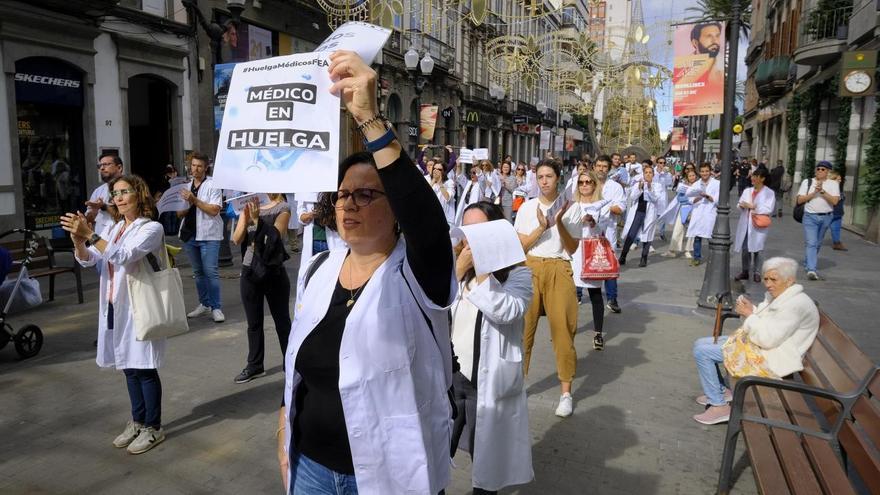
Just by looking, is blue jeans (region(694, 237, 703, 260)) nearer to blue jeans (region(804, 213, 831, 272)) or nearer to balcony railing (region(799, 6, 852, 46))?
blue jeans (region(804, 213, 831, 272))

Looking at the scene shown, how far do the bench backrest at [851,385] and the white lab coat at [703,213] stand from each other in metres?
7.35

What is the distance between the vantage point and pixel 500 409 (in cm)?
316

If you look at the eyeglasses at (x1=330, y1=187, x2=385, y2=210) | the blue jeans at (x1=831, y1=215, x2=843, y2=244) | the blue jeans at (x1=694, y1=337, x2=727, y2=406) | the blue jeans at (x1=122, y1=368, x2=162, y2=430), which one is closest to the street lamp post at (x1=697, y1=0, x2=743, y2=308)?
the blue jeans at (x1=694, y1=337, x2=727, y2=406)

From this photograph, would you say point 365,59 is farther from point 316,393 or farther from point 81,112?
point 81,112

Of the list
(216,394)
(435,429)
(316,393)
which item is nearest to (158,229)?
(216,394)

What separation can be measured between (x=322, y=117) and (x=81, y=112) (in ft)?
46.2

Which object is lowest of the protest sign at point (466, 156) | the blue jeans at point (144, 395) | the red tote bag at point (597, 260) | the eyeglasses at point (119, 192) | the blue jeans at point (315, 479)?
the blue jeans at point (144, 395)

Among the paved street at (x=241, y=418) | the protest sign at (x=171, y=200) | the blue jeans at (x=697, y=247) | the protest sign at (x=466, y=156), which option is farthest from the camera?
the protest sign at (x=466, y=156)

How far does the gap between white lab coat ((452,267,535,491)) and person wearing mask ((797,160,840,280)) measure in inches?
348

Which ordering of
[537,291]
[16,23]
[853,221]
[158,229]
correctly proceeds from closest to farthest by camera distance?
[158,229], [537,291], [16,23], [853,221]

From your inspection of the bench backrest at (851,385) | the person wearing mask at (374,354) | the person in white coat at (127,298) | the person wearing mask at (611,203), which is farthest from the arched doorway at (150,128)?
the person wearing mask at (374,354)

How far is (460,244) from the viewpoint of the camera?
3.43 metres

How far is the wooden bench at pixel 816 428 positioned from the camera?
2.90 meters

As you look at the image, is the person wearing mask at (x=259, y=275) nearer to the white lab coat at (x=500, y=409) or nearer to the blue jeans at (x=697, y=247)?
the white lab coat at (x=500, y=409)
